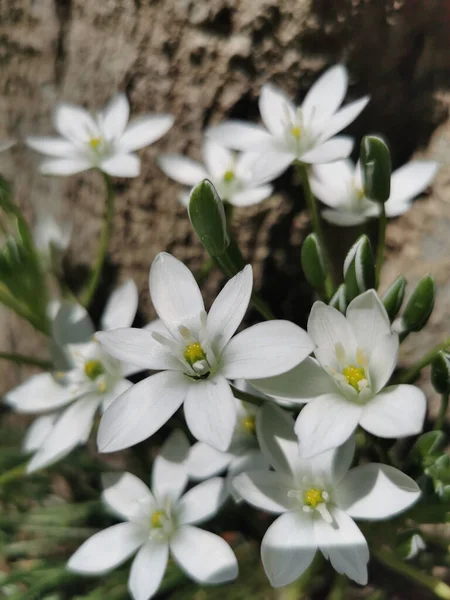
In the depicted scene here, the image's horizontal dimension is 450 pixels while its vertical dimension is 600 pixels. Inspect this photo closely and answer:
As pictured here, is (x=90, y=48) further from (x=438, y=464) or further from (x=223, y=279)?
(x=438, y=464)

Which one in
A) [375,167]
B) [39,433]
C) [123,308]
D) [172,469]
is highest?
Answer: [375,167]

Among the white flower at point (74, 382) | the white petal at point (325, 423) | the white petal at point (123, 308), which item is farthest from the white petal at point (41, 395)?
the white petal at point (325, 423)

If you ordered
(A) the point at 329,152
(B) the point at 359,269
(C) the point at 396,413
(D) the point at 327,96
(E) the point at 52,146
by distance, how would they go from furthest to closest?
(E) the point at 52,146
(D) the point at 327,96
(A) the point at 329,152
(B) the point at 359,269
(C) the point at 396,413

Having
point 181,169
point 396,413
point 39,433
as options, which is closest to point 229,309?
point 396,413

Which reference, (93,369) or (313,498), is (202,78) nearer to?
(93,369)

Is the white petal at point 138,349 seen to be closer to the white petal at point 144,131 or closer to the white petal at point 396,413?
the white petal at point 396,413

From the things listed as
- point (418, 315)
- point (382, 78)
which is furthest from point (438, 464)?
point (382, 78)

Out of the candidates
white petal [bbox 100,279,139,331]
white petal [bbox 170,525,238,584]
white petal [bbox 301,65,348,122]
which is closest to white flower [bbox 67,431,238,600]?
white petal [bbox 170,525,238,584]
